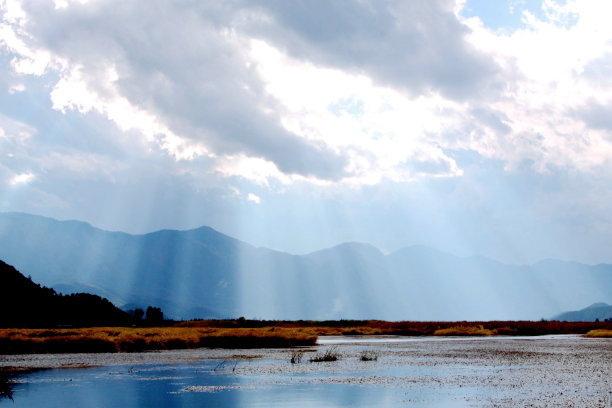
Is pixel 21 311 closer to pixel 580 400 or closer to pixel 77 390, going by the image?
pixel 77 390

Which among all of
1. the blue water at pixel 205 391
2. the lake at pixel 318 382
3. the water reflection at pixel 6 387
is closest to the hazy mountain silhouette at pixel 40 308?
the lake at pixel 318 382

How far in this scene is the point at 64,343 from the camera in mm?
57281

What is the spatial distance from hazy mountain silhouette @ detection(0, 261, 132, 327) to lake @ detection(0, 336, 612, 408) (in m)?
64.5

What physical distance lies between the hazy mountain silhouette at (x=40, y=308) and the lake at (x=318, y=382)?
212ft

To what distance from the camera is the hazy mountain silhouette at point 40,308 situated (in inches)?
4070

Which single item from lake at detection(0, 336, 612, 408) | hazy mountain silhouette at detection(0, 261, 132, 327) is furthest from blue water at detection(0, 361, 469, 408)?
hazy mountain silhouette at detection(0, 261, 132, 327)

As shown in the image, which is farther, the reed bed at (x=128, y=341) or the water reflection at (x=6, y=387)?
the reed bed at (x=128, y=341)

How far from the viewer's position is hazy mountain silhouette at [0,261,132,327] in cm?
10338

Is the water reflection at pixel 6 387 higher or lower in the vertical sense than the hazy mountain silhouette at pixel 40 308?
lower

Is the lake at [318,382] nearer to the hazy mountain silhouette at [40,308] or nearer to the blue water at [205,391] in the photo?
the blue water at [205,391]

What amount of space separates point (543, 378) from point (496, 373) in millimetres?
3407

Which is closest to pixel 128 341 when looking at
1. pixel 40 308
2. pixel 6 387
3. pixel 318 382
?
pixel 6 387

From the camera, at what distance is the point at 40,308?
363 ft

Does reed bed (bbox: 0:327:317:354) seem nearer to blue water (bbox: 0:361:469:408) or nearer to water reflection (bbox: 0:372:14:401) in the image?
blue water (bbox: 0:361:469:408)
